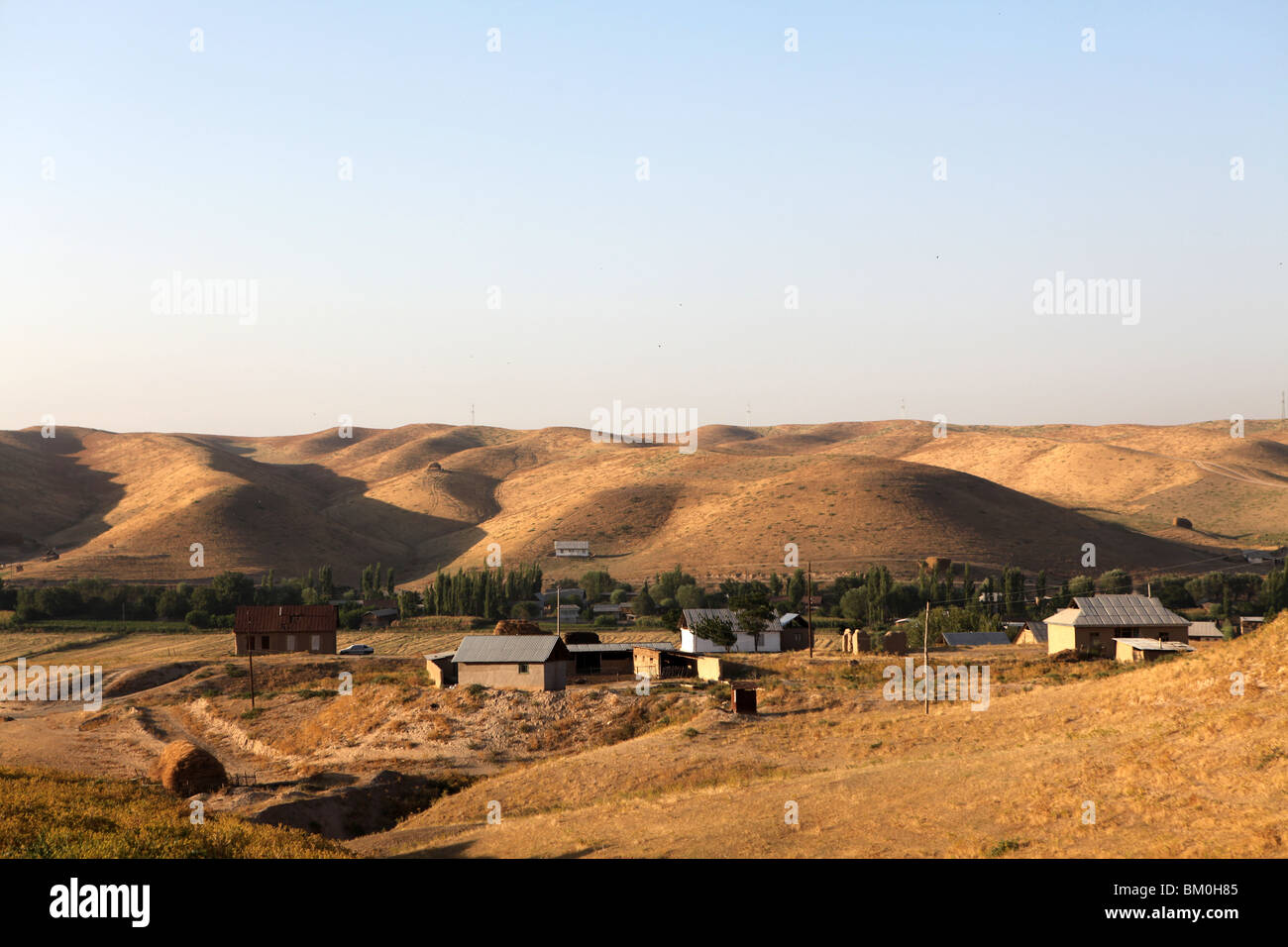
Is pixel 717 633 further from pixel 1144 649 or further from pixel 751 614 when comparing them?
pixel 1144 649

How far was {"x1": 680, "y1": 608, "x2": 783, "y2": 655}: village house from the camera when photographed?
7319 cm

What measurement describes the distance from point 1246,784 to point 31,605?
11904 cm

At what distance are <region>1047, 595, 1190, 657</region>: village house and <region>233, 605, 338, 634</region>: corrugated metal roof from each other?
5371cm

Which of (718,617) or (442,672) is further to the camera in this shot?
(718,617)

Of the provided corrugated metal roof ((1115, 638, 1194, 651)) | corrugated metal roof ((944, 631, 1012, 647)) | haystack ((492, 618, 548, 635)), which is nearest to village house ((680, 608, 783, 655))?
haystack ((492, 618, 548, 635))

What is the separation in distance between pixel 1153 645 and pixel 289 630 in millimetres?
61093

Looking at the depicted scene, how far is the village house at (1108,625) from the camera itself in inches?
2539

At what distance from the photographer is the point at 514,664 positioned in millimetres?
55750

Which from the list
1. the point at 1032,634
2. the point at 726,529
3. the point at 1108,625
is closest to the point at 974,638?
the point at 1032,634

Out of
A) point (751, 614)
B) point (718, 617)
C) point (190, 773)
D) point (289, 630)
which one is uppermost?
point (751, 614)

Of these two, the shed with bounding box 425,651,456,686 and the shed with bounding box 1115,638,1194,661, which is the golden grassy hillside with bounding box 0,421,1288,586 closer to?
the shed with bounding box 1115,638,1194,661

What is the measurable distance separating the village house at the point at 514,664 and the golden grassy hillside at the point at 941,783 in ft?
34.6

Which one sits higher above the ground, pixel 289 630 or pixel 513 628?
pixel 513 628
